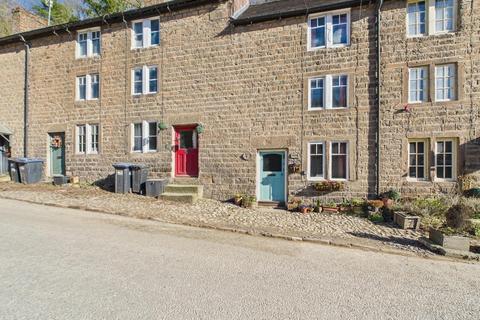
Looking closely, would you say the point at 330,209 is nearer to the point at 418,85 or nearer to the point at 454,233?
the point at 454,233

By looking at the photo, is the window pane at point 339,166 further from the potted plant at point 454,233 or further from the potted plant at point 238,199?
the potted plant at point 454,233

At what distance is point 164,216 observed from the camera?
34.8ft

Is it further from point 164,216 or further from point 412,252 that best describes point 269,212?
point 412,252

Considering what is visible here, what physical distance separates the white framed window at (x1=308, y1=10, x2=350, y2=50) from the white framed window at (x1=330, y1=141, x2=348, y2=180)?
388cm

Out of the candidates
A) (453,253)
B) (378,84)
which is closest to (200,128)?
(378,84)

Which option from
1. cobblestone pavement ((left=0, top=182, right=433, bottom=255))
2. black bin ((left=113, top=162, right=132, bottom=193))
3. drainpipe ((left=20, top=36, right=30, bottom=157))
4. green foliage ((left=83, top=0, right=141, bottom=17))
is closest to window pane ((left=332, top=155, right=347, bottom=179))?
cobblestone pavement ((left=0, top=182, right=433, bottom=255))

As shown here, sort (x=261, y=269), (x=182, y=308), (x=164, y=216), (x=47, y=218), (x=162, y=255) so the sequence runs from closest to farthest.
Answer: (x=182, y=308) → (x=261, y=269) → (x=162, y=255) → (x=47, y=218) → (x=164, y=216)

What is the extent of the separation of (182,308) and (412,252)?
5650 millimetres

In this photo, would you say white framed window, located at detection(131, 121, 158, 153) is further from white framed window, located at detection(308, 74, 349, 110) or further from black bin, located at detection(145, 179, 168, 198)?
white framed window, located at detection(308, 74, 349, 110)

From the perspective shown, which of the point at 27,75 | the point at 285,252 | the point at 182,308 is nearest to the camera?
the point at 182,308

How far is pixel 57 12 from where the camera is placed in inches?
1133

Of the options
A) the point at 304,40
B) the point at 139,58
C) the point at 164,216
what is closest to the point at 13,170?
the point at 139,58

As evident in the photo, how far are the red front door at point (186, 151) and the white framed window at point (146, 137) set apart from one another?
1171 mm

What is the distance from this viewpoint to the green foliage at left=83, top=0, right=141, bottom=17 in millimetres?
26141
